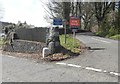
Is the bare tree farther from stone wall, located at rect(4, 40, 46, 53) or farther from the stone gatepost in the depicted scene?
the stone gatepost

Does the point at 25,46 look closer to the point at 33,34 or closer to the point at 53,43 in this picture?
the point at 33,34

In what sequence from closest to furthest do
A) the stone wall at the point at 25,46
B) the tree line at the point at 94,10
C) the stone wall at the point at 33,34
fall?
the stone wall at the point at 25,46
the stone wall at the point at 33,34
the tree line at the point at 94,10

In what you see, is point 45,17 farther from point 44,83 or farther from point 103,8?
point 44,83

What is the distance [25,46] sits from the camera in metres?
22.2

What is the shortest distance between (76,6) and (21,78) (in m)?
49.3

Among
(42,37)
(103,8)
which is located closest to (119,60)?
(42,37)

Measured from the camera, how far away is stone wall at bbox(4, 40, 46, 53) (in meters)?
19.8

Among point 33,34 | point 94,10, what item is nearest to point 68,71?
point 33,34

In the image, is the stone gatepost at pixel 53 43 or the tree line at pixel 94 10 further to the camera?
the tree line at pixel 94 10

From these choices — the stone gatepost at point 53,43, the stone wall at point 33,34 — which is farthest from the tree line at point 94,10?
the stone gatepost at point 53,43

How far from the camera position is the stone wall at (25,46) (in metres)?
19.8

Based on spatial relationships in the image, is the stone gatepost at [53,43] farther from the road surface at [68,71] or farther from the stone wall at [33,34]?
the road surface at [68,71]

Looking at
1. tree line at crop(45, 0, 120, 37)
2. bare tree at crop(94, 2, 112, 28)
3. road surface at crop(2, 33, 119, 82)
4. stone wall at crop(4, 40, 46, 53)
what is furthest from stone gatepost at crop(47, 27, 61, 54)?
bare tree at crop(94, 2, 112, 28)

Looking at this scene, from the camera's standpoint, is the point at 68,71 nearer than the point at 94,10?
Yes
